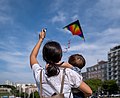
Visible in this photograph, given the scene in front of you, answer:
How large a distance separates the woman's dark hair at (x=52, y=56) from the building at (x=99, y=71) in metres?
128

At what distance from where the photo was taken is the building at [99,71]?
13159cm

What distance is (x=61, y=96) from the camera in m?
2.52

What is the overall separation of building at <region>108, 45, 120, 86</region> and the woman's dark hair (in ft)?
367

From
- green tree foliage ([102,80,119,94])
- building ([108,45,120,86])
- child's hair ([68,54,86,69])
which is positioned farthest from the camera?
building ([108,45,120,86])

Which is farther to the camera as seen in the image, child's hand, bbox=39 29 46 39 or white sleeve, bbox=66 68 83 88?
child's hand, bbox=39 29 46 39

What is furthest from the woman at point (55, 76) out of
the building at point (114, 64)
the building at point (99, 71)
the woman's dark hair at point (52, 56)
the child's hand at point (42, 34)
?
the building at point (99, 71)

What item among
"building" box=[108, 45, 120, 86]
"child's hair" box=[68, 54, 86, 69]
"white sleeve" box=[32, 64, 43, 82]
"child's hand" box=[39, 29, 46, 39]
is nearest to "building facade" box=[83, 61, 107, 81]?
"building" box=[108, 45, 120, 86]

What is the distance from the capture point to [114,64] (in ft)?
388

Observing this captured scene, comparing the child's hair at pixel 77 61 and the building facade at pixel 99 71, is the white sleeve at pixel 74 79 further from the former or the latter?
the building facade at pixel 99 71

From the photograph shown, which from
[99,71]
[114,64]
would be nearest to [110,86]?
[114,64]

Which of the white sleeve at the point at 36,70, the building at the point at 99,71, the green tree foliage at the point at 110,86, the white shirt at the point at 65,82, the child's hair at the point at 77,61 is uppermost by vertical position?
the building at the point at 99,71

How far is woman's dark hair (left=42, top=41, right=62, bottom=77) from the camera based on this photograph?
8.79 ft

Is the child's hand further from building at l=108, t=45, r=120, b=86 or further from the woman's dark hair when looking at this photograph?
building at l=108, t=45, r=120, b=86

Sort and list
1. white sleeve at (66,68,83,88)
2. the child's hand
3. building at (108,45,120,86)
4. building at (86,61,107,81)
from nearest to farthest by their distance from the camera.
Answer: white sleeve at (66,68,83,88), the child's hand, building at (108,45,120,86), building at (86,61,107,81)
